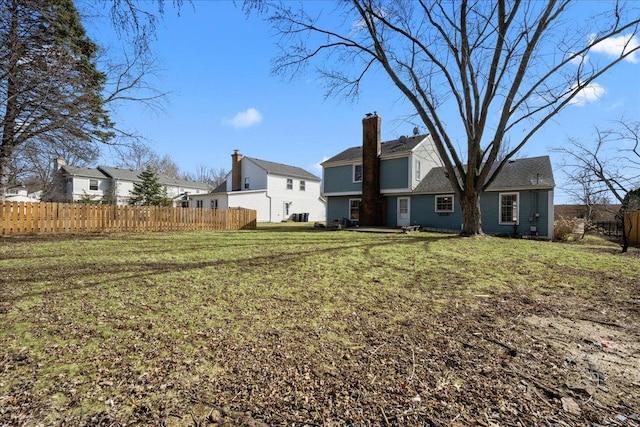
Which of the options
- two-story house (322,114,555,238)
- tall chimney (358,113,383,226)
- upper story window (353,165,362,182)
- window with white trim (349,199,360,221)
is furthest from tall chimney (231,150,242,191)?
tall chimney (358,113,383,226)

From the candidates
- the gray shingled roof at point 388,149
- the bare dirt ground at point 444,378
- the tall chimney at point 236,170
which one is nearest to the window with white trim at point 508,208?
the gray shingled roof at point 388,149

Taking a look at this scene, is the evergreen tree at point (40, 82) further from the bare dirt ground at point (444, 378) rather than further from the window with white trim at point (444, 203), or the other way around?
the window with white trim at point (444, 203)

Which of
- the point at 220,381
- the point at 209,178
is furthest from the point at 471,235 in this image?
the point at 209,178

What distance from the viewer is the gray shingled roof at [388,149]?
64.1 feet

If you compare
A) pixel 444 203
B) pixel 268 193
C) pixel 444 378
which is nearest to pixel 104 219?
pixel 444 378

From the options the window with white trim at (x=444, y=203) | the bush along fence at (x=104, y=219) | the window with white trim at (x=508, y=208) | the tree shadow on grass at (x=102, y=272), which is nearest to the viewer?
the tree shadow on grass at (x=102, y=272)

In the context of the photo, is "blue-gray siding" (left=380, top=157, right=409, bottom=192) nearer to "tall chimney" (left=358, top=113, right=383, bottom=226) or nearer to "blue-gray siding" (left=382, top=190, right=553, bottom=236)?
"tall chimney" (left=358, top=113, right=383, bottom=226)

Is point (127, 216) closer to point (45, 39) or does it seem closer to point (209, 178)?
point (45, 39)

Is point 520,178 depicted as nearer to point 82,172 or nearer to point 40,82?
point 40,82

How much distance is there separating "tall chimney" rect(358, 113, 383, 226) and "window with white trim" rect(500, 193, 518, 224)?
698cm

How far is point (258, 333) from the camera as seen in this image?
3.18 meters

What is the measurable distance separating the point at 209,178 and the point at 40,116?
→ 5594 centimetres

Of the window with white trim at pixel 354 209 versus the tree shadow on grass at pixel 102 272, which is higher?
the window with white trim at pixel 354 209

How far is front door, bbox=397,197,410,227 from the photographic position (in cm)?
1944
